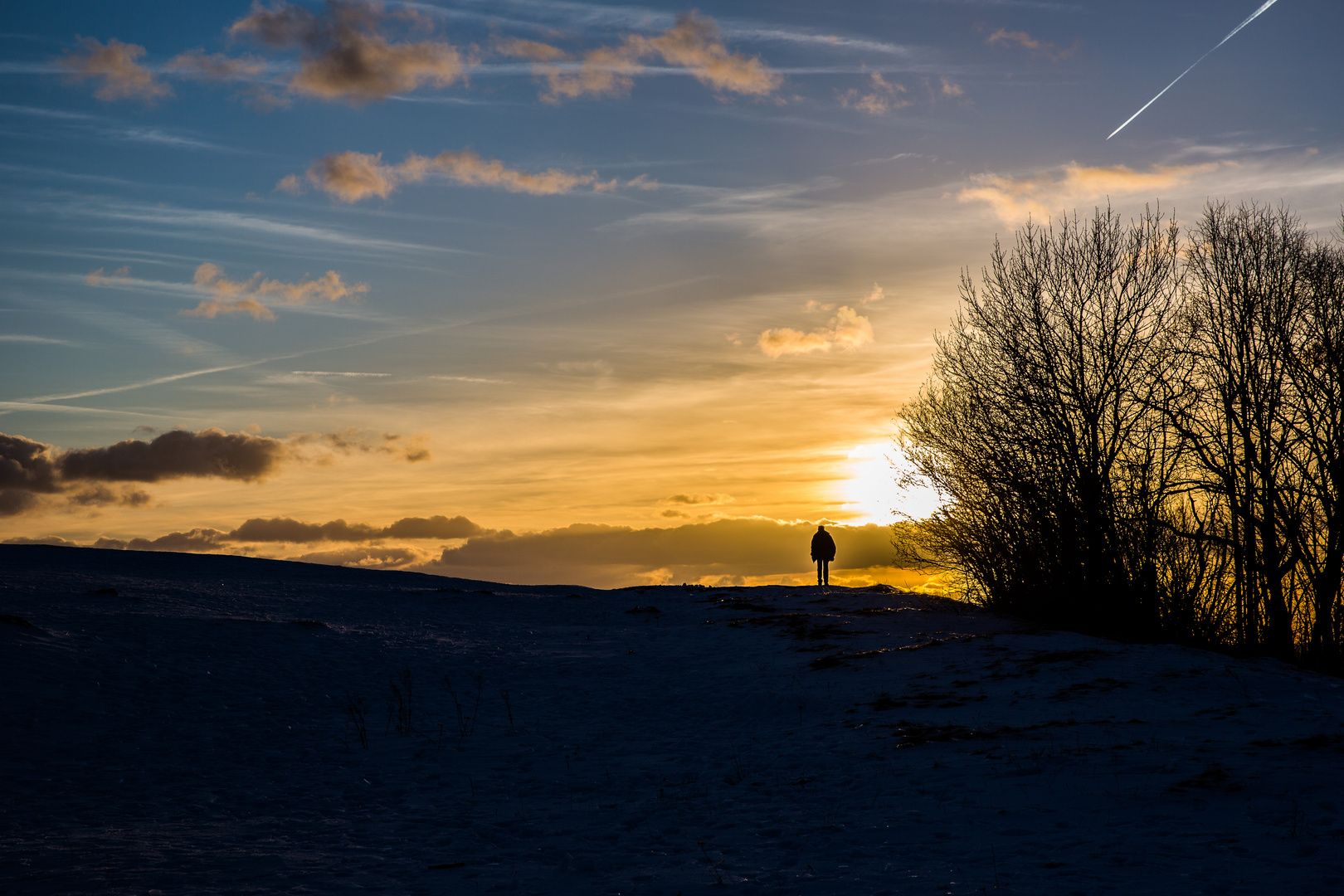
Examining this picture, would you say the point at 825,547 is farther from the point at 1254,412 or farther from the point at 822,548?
the point at 1254,412

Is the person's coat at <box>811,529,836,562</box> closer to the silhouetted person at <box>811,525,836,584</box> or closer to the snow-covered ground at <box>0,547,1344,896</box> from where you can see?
the silhouetted person at <box>811,525,836,584</box>

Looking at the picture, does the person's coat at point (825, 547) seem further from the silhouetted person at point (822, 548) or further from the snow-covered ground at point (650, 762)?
the snow-covered ground at point (650, 762)

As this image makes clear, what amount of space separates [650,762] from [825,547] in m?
22.5

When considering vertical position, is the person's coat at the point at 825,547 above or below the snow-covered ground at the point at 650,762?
above

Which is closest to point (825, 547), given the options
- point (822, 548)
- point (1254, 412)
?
point (822, 548)

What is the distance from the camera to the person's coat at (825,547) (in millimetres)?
34219

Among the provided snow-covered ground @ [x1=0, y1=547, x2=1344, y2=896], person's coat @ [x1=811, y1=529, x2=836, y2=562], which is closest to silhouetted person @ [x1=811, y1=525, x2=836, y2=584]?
person's coat @ [x1=811, y1=529, x2=836, y2=562]

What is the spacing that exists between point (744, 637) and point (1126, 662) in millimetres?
9707

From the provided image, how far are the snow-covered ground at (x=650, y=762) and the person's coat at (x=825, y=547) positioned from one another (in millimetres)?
11010

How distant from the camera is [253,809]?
1074 centimetres

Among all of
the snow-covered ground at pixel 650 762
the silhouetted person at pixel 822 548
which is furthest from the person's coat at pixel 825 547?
the snow-covered ground at pixel 650 762

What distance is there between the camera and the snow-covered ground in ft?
26.8

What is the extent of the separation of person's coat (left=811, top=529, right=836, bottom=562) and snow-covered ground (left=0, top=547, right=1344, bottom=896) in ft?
36.1

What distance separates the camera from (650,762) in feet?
41.7
